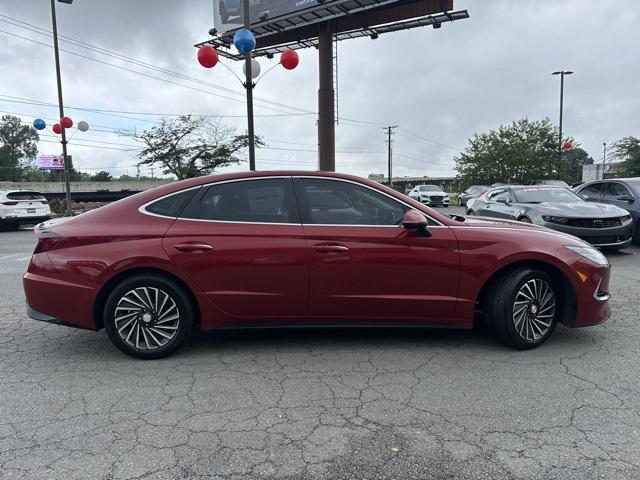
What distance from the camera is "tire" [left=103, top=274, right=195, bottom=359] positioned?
3.74 metres

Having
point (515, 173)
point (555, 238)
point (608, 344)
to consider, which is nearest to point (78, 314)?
point (555, 238)

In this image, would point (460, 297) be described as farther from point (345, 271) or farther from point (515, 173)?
point (515, 173)

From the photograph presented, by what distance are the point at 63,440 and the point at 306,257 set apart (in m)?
2.03

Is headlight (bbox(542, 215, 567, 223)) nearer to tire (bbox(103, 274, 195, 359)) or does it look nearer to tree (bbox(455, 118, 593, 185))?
tire (bbox(103, 274, 195, 359))

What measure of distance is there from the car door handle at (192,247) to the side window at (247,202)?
258mm

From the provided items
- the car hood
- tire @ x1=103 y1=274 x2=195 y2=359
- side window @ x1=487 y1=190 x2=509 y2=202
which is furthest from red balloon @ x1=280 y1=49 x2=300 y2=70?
tire @ x1=103 y1=274 x2=195 y2=359

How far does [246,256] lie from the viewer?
3764mm

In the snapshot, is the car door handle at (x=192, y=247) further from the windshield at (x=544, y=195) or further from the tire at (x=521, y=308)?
the windshield at (x=544, y=195)

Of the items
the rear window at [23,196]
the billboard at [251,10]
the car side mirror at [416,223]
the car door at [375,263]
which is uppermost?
the billboard at [251,10]

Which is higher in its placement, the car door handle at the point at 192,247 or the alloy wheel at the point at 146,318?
the car door handle at the point at 192,247

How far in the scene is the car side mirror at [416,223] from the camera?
377cm

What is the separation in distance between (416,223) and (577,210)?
6.30 metres

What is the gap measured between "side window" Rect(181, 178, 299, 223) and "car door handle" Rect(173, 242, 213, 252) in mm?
258

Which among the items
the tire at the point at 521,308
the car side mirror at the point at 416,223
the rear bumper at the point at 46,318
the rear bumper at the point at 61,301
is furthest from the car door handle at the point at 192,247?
the tire at the point at 521,308
